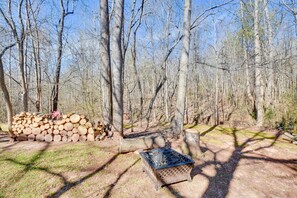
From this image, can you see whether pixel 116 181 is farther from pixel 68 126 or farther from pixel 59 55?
pixel 59 55

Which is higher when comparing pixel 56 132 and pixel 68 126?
pixel 68 126

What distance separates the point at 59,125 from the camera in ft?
16.9

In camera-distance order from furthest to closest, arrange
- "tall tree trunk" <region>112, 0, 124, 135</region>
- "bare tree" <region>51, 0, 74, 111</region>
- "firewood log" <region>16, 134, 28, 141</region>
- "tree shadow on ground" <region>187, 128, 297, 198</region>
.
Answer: "bare tree" <region>51, 0, 74, 111</region>, "tall tree trunk" <region>112, 0, 124, 135</region>, "firewood log" <region>16, 134, 28, 141</region>, "tree shadow on ground" <region>187, 128, 297, 198</region>

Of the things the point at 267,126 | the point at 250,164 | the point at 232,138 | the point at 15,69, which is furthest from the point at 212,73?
the point at 15,69

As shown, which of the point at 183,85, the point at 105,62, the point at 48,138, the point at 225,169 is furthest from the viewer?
the point at 183,85

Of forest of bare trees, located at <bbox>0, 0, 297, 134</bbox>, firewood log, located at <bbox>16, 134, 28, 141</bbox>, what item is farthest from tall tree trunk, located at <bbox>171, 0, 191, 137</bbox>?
firewood log, located at <bbox>16, 134, 28, 141</bbox>

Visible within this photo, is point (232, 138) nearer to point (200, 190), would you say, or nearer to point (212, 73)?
point (200, 190)

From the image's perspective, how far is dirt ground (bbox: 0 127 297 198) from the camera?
301 centimetres

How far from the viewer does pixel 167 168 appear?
10.0 ft

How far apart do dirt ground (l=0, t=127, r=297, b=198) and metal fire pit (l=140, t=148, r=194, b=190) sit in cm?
13

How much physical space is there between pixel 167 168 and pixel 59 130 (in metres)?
3.62

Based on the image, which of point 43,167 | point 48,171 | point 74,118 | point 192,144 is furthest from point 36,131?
point 192,144

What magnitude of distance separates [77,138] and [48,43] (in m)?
5.68

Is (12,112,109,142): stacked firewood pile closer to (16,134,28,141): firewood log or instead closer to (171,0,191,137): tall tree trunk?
(16,134,28,141): firewood log
